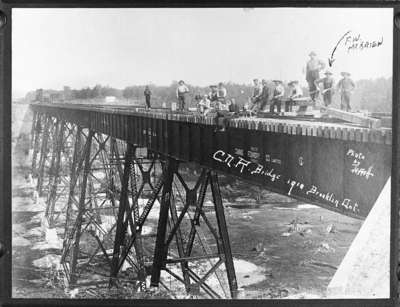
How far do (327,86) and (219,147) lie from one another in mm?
1078

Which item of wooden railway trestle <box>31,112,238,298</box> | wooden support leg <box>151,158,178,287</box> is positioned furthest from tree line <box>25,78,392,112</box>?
wooden support leg <box>151,158,178,287</box>

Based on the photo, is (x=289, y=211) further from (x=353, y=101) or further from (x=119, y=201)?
(x=119, y=201)

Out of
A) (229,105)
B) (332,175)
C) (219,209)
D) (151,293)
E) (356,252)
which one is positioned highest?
(229,105)

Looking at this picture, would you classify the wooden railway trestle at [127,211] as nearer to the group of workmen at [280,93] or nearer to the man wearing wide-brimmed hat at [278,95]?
the group of workmen at [280,93]

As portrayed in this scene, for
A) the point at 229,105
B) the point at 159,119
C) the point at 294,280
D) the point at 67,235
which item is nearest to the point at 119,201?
the point at 67,235

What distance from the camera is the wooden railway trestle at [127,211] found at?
444 centimetres

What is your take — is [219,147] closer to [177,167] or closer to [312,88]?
[177,167]

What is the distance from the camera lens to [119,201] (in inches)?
184

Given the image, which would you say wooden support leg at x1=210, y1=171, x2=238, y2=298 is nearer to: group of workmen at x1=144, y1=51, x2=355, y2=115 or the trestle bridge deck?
the trestle bridge deck

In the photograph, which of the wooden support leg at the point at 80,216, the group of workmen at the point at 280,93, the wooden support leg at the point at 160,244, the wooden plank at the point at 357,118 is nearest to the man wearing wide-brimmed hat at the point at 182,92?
the group of workmen at the point at 280,93

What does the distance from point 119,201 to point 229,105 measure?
4.53 ft

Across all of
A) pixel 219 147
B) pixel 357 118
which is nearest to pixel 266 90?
pixel 219 147

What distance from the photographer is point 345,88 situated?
4289 millimetres

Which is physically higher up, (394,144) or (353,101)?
(353,101)
